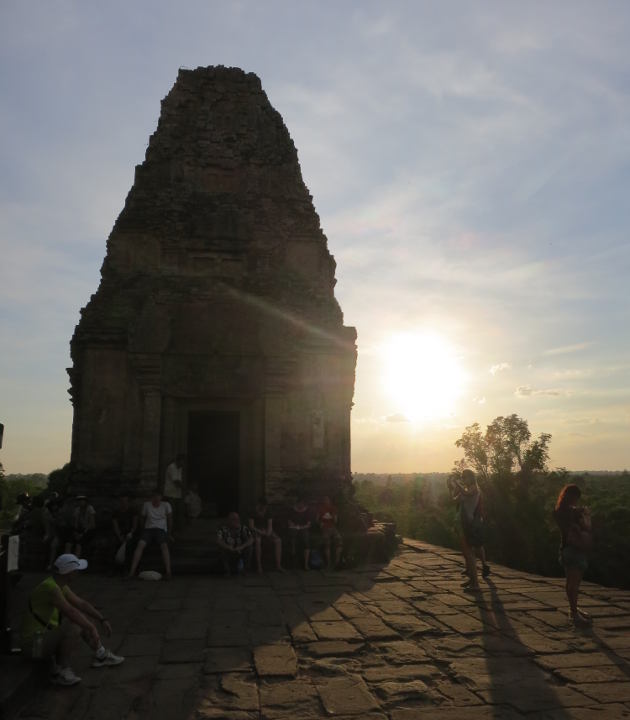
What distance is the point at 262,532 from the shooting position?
367 inches

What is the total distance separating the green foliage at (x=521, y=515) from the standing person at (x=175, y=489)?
30.0 feet

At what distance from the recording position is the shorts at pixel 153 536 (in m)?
8.61

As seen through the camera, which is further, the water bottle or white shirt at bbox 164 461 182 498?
white shirt at bbox 164 461 182 498

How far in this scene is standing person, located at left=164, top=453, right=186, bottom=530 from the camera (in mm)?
10375

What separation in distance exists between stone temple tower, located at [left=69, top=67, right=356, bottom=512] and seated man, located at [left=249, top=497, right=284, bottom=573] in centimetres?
150

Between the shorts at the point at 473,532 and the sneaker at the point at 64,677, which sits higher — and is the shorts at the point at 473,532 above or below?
above

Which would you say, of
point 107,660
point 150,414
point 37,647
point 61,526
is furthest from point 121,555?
point 37,647

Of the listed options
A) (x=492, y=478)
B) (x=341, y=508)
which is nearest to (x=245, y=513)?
(x=341, y=508)

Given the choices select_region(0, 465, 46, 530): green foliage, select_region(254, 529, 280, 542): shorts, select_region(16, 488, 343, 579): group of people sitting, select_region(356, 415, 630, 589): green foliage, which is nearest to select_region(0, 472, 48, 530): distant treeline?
select_region(0, 465, 46, 530): green foliage

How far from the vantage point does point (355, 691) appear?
423cm

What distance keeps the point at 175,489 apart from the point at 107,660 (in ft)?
19.2

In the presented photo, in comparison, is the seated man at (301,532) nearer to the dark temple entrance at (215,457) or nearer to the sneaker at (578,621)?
the dark temple entrance at (215,457)

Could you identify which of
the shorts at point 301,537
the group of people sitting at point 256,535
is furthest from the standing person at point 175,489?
the shorts at point 301,537

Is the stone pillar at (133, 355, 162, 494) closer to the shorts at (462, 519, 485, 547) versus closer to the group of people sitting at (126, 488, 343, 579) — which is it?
the group of people sitting at (126, 488, 343, 579)
